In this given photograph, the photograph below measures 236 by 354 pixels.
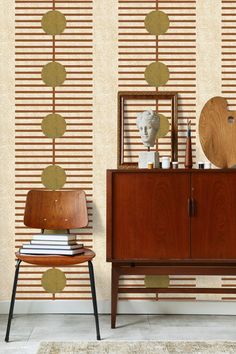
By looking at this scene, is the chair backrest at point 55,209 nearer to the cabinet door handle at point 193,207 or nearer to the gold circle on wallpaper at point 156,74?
the cabinet door handle at point 193,207

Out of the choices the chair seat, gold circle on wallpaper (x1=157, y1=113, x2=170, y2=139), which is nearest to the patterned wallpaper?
gold circle on wallpaper (x1=157, y1=113, x2=170, y2=139)

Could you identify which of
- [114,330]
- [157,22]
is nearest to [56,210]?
[114,330]

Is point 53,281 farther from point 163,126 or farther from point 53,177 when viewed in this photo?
point 163,126

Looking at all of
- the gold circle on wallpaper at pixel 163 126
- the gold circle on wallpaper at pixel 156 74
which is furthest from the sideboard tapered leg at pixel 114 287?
the gold circle on wallpaper at pixel 156 74

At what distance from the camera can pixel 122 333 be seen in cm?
323

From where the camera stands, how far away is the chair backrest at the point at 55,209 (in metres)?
3.54

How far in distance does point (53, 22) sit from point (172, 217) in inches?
63.5

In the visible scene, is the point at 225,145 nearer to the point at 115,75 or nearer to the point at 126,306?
the point at 115,75

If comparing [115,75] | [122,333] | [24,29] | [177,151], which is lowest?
[122,333]

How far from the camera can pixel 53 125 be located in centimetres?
373

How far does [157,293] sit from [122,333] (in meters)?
0.55

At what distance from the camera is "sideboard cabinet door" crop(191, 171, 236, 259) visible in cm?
328

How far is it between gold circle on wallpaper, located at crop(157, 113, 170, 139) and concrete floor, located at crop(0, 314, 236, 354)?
49.5 inches

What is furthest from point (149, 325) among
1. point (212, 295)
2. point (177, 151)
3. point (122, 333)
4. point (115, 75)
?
point (115, 75)
